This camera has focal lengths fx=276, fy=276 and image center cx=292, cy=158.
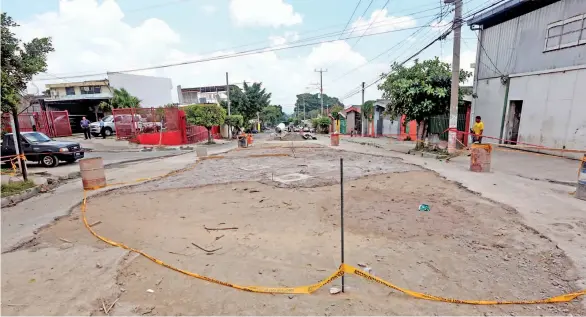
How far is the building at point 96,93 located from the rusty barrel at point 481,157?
99.1ft

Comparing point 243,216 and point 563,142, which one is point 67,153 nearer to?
point 243,216

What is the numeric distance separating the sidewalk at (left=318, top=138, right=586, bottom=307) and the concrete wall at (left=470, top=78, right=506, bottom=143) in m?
2.66

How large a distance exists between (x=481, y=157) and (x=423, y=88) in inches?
222

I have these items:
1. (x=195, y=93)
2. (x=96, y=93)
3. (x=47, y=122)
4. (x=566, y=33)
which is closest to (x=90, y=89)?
(x=96, y=93)

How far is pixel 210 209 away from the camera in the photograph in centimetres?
626

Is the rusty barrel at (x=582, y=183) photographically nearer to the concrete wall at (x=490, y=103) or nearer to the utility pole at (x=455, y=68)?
the utility pole at (x=455, y=68)

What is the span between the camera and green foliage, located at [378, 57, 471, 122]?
1367 cm

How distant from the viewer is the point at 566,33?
425 inches

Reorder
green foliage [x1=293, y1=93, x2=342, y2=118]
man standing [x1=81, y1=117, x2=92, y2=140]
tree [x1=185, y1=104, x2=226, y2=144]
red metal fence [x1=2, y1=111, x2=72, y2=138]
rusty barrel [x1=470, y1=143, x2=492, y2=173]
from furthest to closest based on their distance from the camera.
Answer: green foliage [x1=293, y1=93, x2=342, y2=118]
tree [x1=185, y1=104, x2=226, y2=144]
man standing [x1=81, y1=117, x2=92, y2=140]
red metal fence [x1=2, y1=111, x2=72, y2=138]
rusty barrel [x1=470, y1=143, x2=492, y2=173]

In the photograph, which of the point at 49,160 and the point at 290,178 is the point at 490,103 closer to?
the point at 290,178

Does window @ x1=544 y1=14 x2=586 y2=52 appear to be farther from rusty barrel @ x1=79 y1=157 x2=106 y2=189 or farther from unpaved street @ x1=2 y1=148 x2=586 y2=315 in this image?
rusty barrel @ x1=79 y1=157 x2=106 y2=189

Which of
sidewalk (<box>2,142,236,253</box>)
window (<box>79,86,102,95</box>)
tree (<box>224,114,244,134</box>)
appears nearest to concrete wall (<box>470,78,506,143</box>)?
sidewalk (<box>2,142,236,253</box>)

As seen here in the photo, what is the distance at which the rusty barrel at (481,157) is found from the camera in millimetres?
9047

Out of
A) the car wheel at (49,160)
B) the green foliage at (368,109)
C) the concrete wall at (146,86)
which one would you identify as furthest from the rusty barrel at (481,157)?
the concrete wall at (146,86)
